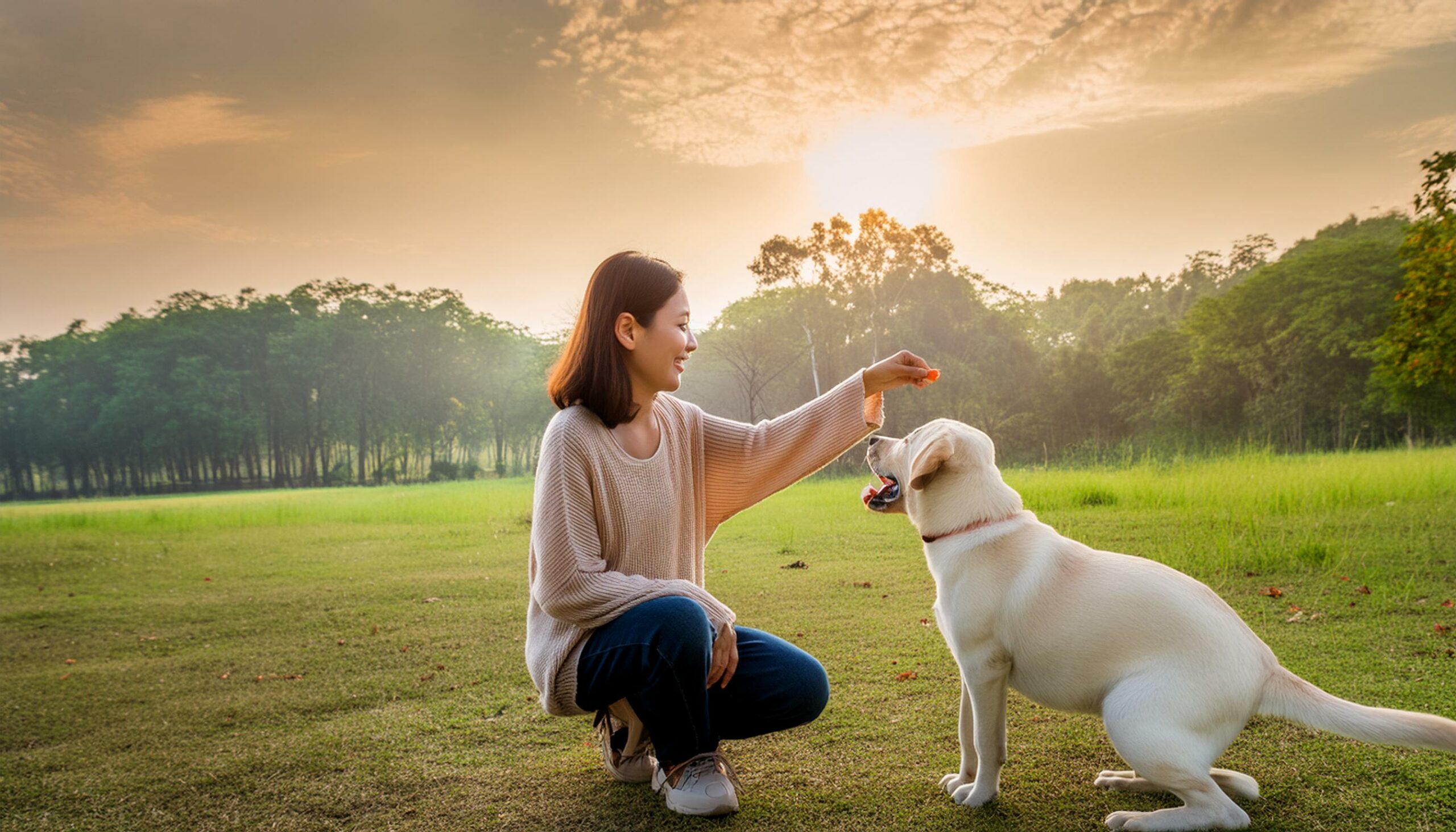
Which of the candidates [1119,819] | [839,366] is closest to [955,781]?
[1119,819]

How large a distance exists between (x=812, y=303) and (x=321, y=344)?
86.4 ft

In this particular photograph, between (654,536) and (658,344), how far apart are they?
2.21 feet

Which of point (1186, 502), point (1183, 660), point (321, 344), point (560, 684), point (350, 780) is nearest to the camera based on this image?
point (1183, 660)

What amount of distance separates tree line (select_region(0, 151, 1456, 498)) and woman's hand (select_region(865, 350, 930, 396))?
8703 millimetres

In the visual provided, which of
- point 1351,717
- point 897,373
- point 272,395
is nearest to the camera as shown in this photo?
point 1351,717

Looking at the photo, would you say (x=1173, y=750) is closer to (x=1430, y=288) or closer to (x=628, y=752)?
(x=628, y=752)

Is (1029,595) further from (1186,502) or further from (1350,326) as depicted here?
(1350,326)

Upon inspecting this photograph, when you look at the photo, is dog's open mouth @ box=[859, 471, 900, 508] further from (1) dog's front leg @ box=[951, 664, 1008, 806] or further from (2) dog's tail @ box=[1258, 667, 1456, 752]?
(2) dog's tail @ box=[1258, 667, 1456, 752]

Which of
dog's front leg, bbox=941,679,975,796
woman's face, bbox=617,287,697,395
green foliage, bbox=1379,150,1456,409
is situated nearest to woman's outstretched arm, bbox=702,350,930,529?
woman's face, bbox=617,287,697,395

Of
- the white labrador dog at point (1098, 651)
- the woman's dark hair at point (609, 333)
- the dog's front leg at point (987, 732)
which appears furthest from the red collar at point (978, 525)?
the woman's dark hair at point (609, 333)

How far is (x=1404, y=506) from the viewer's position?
28.2 feet

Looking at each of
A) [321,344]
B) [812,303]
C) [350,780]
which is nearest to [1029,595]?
[350,780]

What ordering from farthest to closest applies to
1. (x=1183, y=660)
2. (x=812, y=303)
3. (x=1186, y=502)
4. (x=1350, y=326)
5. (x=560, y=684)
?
1. (x=812, y=303)
2. (x=1350, y=326)
3. (x=1186, y=502)
4. (x=560, y=684)
5. (x=1183, y=660)

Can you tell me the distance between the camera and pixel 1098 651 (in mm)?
2252
